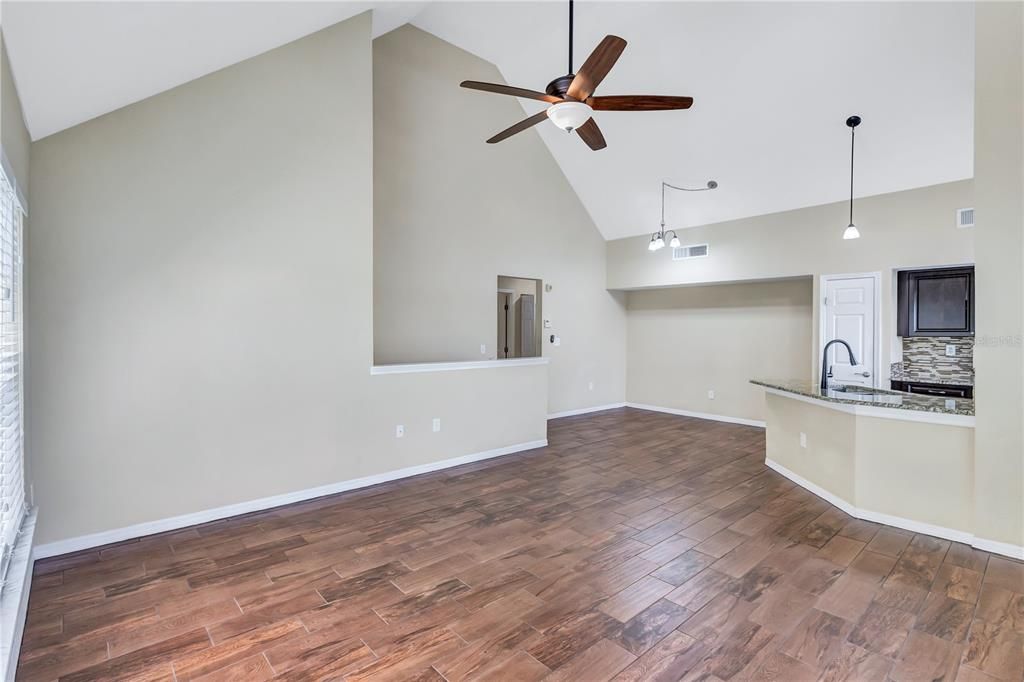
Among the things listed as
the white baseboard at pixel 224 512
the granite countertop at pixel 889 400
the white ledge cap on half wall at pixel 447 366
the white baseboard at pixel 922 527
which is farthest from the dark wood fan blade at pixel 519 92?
the white baseboard at pixel 922 527

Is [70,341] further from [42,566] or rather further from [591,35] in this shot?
[591,35]

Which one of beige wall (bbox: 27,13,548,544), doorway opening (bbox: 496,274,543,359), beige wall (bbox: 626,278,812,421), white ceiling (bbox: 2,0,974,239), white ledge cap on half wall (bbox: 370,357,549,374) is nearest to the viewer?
white ceiling (bbox: 2,0,974,239)

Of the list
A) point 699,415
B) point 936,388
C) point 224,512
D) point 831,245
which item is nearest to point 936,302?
point 936,388

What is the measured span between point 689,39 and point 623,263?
12.1ft

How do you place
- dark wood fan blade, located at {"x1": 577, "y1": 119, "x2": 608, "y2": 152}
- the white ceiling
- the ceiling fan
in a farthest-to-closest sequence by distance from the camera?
dark wood fan blade, located at {"x1": 577, "y1": 119, "x2": 608, "y2": 152}
the ceiling fan
the white ceiling

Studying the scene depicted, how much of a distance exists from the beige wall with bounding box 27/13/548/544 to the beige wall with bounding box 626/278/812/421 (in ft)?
16.4

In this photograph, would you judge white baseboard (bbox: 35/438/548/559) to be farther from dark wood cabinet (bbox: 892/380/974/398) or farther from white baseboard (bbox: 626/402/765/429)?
dark wood cabinet (bbox: 892/380/974/398)

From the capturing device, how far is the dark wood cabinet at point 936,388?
503 cm

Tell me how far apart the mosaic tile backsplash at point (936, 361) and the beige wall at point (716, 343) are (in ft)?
3.64

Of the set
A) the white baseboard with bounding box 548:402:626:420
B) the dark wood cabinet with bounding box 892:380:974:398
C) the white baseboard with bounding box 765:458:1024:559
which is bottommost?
the white baseboard with bounding box 765:458:1024:559

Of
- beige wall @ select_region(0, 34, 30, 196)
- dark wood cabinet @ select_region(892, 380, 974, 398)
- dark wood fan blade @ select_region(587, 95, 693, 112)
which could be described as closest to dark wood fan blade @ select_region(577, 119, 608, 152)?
dark wood fan blade @ select_region(587, 95, 693, 112)

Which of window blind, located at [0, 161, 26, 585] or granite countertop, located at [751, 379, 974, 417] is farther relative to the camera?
granite countertop, located at [751, 379, 974, 417]

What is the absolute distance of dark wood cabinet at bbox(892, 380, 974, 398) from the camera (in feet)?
16.5

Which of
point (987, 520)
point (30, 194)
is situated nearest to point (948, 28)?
point (987, 520)
